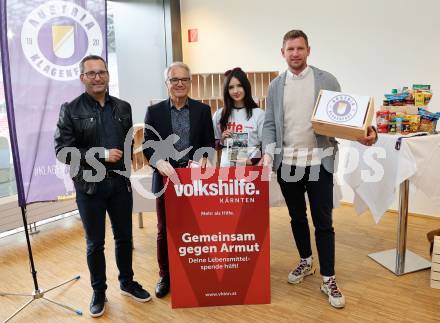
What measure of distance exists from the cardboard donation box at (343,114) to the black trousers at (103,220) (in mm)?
1169

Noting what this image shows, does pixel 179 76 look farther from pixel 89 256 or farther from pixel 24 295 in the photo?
pixel 24 295

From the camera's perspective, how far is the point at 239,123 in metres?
2.46

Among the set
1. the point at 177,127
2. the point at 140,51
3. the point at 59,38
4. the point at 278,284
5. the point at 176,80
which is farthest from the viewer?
the point at 140,51

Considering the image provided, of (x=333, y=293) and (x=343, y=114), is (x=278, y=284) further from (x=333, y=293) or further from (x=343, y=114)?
(x=343, y=114)

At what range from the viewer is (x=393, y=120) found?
2.56m

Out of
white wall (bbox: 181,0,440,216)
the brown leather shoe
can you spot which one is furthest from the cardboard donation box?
white wall (bbox: 181,0,440,216)

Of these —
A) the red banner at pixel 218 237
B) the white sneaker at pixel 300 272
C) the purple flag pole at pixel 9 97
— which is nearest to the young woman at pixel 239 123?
the red banner at pixel 218 237

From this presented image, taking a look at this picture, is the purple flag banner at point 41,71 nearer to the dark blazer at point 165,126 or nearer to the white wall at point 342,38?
the dark blazer at point 165,126

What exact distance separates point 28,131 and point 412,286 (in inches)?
102

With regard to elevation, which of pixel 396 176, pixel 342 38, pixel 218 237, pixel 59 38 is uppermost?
pixel 342 38

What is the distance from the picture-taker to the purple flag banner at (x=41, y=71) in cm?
218

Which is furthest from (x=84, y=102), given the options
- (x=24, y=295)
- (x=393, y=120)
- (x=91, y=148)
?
(x=393, y=120)

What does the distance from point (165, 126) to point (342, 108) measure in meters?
0.99

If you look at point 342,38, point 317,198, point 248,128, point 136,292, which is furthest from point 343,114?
point 342,38
